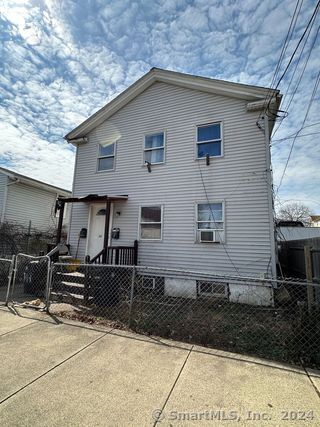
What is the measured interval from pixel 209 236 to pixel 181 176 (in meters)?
2.28

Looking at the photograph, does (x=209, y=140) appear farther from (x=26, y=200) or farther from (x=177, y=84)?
(x=26, y=200)

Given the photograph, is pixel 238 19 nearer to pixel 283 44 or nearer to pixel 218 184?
pixel 283 44

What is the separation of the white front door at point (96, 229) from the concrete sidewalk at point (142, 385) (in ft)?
16.3

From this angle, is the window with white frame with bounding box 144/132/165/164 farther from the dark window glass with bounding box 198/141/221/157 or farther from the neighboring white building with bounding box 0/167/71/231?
the neighboring white building with bounding box 0/167/71/231

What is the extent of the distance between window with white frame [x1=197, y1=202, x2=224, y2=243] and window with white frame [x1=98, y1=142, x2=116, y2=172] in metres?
4.14

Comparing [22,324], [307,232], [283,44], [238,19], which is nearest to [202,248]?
[22,324]

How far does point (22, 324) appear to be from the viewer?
4504 millimetres

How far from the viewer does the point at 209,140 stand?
25.9 feet

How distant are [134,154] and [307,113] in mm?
5828

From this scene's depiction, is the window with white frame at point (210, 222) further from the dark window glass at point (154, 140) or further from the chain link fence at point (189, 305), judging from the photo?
the dark window glass at point (154, 140)

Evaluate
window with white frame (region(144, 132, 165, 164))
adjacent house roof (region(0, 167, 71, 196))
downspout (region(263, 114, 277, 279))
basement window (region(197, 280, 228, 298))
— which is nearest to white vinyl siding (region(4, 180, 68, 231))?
adjacent house roof (region(0, 167, 71, 196))

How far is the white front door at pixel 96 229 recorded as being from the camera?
8812mm

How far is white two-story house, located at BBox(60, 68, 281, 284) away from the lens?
7059mm

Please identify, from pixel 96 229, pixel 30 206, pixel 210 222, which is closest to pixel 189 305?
pixel 210 222
